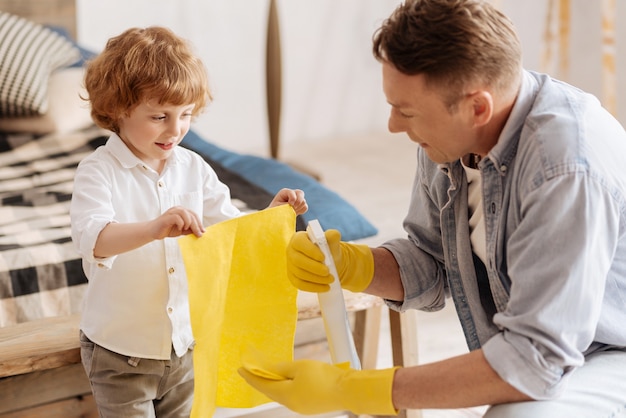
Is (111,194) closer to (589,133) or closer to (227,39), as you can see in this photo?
(589,133)

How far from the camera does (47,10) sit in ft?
11.7

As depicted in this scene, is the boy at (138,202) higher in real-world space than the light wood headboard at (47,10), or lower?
higher

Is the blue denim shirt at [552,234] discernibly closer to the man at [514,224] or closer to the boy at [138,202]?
the man at [514,224]

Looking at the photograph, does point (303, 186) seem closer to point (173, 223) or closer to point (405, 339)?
point (405, 339)

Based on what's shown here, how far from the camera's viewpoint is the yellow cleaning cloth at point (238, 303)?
142 centimetres

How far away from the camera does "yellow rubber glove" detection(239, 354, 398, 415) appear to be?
1.25 metres

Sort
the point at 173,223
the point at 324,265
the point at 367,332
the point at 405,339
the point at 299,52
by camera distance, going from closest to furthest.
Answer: the point at 173,223 < the point at 324,265 < the point at 405,339 < the point at 367,332 < the point at 299,52

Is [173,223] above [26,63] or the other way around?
above

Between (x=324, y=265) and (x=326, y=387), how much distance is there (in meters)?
0.24

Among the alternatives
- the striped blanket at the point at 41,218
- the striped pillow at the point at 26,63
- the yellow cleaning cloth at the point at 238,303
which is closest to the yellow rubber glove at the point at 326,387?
the yellow cleaning cloth at the point at 238,303

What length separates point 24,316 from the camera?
1901 millimetres

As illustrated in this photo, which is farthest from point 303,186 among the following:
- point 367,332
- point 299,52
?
point 299,52

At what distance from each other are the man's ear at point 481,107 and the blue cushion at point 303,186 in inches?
38.3

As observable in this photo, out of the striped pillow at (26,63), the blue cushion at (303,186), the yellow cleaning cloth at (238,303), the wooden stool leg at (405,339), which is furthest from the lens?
the striped pillow at (26,63)
